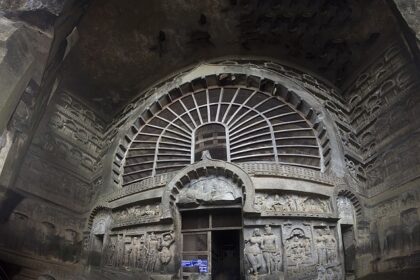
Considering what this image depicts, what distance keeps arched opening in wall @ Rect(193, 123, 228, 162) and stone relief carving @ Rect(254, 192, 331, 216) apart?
2149 mm

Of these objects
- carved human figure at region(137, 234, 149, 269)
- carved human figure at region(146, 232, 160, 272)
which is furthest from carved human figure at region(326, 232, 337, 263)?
carved human figure at region(137, 234, 149, 269)

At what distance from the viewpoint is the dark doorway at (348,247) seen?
951 centimetres

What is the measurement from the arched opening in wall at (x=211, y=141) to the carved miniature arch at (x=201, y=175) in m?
1.28

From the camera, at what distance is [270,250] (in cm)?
925

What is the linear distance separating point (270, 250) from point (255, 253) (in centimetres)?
38

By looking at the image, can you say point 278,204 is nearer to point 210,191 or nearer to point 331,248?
point 331,248

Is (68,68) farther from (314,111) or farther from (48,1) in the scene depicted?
(314,111)

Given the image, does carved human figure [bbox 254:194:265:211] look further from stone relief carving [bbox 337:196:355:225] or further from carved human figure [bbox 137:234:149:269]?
carved human figure [bbox 137:234:149:269]

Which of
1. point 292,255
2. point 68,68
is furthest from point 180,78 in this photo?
point 292,255

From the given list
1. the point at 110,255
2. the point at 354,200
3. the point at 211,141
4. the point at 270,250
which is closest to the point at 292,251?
the point at 270,250

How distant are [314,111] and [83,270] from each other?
325 inches

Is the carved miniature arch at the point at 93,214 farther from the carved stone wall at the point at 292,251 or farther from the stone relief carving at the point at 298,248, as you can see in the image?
the stone relief carving at the point at 298,248

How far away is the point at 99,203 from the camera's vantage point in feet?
38.3

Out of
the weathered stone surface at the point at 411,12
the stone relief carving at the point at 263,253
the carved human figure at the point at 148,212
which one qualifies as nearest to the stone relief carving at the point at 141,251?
the carved human figure at the point at 148,212
